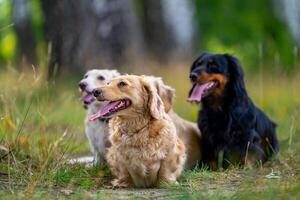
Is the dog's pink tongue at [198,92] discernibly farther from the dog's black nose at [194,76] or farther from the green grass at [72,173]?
the green grass at [72,173]

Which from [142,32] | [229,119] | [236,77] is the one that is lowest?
[229,119]

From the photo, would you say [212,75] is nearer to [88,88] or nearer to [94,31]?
[88,88]

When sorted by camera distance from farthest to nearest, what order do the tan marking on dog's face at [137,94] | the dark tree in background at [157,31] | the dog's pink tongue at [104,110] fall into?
A: the dark tree in background at [157,31], the tan marking on dog's face at [137,94], the dog's pink tongue at [104,110]

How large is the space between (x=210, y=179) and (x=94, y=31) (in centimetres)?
696

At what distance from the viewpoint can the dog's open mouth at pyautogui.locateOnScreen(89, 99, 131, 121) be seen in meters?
6.64

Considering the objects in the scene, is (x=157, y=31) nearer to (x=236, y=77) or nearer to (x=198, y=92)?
(x=236, y=77)

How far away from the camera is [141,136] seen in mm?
6812

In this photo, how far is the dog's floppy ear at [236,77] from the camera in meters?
8.13

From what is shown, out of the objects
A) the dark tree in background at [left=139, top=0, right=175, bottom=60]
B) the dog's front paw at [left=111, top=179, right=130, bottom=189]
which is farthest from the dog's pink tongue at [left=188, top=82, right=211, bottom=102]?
the dark tree in background at [left=139, top=0, right=175, bottom=60]

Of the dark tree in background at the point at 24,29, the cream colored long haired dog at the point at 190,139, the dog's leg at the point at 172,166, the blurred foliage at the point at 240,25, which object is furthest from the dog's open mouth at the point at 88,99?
the blurred foliage at the point at 240,25

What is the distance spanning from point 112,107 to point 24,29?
48.2 feet

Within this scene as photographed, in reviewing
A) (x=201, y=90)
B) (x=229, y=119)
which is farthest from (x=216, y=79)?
(x=229, y=119)

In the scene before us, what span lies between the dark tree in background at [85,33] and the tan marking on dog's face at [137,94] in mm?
6296

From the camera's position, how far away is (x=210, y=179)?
23.1 feet
